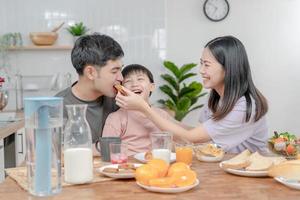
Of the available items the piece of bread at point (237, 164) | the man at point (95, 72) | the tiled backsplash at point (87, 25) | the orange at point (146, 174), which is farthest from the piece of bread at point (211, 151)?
the tiled backsplash at point (87, 25)

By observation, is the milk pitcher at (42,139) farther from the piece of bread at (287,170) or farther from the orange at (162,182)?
the piece of bread at (287,170)

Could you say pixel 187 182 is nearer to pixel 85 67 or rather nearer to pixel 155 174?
pixel 155 174

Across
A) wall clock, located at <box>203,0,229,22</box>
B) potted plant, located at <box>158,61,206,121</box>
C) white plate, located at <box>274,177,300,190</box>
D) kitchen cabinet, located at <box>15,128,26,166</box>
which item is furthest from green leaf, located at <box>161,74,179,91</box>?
white plate, located at <box>274,177,300,190</box>

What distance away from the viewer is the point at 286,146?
1.67 metres

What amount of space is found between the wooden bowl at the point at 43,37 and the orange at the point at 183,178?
11.3 feet

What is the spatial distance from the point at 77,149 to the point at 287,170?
0.68m

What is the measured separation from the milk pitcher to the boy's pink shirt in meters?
0.79

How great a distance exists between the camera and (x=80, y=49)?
214cm

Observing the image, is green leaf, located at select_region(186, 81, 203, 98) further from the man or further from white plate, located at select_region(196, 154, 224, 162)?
white plate, located at select_region(196, 154, 224, 162)

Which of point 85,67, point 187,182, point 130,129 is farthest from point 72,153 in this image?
point 85,67

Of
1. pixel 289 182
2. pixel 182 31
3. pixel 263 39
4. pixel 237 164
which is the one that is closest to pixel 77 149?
pixel 237 164

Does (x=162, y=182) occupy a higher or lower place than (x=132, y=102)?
lower

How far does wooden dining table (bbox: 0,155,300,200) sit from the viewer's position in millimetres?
1193

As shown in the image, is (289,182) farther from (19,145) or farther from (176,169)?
(19,145)
